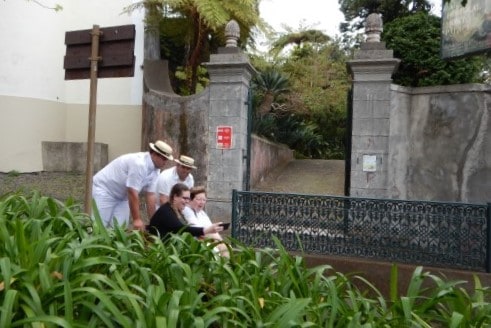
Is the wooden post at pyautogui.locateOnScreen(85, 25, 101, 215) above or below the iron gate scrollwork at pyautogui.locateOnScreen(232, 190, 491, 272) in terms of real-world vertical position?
above

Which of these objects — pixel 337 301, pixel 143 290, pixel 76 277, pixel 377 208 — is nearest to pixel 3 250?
pixel 76 277

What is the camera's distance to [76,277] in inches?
81.7

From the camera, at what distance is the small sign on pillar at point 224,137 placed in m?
8.56

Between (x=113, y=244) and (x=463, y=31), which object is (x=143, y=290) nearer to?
(x=113, y=244)

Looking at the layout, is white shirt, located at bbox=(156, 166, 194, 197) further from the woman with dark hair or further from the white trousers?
the woman with dark hair

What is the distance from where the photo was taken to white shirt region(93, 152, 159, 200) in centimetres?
486

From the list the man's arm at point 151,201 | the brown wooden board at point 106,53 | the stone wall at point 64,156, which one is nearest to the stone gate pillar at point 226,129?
the man's arm at point 151,201

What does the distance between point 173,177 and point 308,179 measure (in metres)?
6.63

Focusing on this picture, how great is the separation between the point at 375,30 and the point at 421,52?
210 cm

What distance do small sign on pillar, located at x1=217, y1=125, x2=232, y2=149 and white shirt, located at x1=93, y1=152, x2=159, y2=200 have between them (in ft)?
11.2

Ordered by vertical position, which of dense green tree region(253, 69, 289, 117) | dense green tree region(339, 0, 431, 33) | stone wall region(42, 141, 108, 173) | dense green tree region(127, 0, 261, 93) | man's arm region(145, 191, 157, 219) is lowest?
man's arm region(145, 191, 157, 219)

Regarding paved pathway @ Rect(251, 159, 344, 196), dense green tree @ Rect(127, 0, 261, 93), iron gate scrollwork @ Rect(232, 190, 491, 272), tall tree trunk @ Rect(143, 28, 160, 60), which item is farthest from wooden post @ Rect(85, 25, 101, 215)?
tall tree trunk @ Rect(143, 28, 160, 60)

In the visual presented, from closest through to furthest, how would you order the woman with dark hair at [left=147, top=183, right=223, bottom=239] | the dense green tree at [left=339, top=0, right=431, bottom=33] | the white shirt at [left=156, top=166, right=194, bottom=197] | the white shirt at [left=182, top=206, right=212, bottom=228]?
the woman with dark hair at [left=147, top=183, right=223, bottom=239], the white shirt at [left=182, top=206, right=212, bottom=228], the white shirt at [left=156, top=166, right=194, bottom=197], the dense green tree at [left=339, top=0, right=431, bottom=33]

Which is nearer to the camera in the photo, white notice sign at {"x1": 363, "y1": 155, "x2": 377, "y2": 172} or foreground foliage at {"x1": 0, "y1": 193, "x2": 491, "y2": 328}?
foreground foliage at {"x1": 0, "y1": 193, "x2": 491, "y2": 328}
